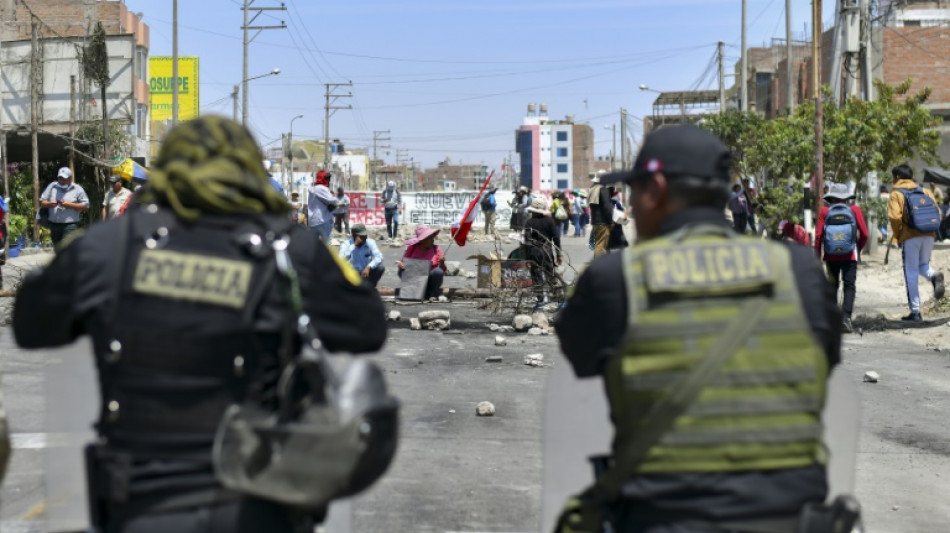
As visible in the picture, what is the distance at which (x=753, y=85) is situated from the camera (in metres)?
77.8

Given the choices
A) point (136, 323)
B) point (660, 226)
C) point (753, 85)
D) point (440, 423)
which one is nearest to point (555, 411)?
point (660, 226)

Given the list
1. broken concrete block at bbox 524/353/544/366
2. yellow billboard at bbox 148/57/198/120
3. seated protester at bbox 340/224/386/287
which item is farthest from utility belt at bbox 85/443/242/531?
yellow billboard at bbox 148/57/198/120

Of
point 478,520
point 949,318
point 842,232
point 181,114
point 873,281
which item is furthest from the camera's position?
point 181,114

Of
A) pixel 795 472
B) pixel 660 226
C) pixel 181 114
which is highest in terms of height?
pixel 181 114

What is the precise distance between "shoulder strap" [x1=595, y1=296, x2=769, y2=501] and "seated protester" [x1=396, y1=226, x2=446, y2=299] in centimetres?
1407

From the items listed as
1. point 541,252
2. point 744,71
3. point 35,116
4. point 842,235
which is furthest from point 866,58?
point 744,71

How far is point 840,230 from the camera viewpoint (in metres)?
13.8

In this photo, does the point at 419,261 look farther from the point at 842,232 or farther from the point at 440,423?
the point at 440,423

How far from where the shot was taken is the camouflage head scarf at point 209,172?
296 cm

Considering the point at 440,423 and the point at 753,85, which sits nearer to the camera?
the point at 440,423

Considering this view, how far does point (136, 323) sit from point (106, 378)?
161mm

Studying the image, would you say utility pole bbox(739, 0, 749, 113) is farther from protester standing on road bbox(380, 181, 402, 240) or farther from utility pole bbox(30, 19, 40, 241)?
utility pole bbox(30, 19, 40, 241)

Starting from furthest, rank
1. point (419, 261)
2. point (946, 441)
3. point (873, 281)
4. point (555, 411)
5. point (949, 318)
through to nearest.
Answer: point (873, 281), point (419, 261), point (949, 318), point (946, 441), point (555, 411)

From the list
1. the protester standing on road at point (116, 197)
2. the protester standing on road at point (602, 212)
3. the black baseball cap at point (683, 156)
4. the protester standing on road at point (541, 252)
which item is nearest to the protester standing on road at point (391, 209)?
the protester standing on road at point (116, 197)
